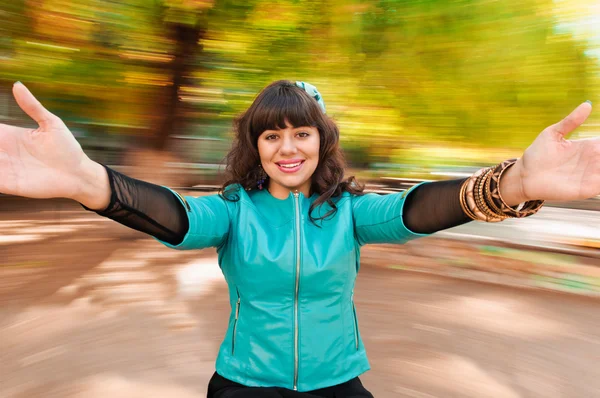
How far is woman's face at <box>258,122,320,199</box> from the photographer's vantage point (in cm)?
152

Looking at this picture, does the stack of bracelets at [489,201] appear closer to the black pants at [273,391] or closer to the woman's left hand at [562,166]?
the woman's left hand at [562,166]

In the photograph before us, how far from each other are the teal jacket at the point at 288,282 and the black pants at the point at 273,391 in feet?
0.08

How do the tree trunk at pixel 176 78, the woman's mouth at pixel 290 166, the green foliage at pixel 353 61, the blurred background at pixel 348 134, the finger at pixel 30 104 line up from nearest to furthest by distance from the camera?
the finger at pixel 30 104 < the woman's mouth at pixel 290 166 < the blurred background at pixel 348 134 < the green foliage at pixel 353 61 < the tree trunk at pixel 176 78

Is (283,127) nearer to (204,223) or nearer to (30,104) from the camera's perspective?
(204,223)

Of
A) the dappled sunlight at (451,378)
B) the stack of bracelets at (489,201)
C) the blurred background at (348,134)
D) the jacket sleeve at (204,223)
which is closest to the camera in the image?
the stack of bracelets at (489,201)

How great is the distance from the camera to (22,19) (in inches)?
147

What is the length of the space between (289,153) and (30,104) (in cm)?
64

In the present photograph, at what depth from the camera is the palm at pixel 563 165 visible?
4.04 feet

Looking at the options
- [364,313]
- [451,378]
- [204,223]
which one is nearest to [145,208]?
[204,223]

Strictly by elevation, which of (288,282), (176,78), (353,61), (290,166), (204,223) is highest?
(353,61)

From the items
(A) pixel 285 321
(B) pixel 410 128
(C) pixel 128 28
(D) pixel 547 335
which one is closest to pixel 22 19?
(C) pixel 128 28

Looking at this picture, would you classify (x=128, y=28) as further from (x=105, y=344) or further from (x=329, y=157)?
(x=329, y=157)

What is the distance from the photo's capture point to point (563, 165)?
127cm

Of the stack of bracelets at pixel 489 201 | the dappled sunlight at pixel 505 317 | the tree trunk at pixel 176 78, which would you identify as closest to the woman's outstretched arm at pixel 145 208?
the stack of bracelets at pixel 489 201
